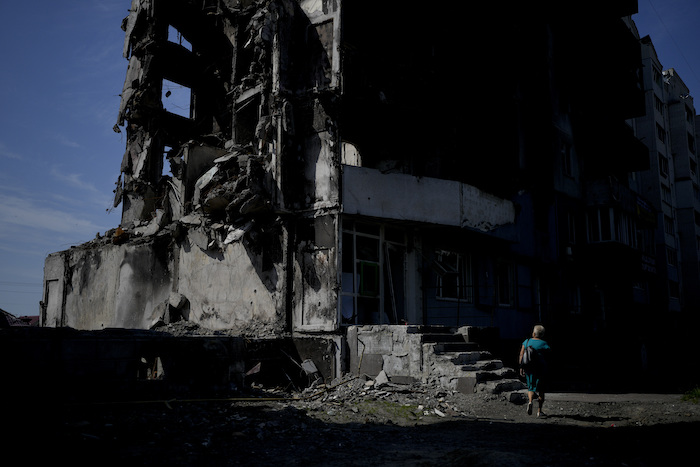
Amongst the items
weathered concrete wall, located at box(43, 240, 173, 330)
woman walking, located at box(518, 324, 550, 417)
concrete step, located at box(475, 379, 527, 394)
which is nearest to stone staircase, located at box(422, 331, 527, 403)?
concrete step, located at box(475, 379, 527, 394)

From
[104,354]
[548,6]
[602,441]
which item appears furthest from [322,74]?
[548,6]

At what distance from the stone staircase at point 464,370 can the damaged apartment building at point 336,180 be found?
1.22m

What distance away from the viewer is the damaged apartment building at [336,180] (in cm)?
1486

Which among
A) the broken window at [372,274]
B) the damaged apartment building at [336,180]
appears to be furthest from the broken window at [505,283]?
the broken window at [372,274]

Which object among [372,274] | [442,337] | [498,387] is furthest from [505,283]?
[498,387]

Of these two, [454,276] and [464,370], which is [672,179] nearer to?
[454,276]

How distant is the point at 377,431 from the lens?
8.41 metres

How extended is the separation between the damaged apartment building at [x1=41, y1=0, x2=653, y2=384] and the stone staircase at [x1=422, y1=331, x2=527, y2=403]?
4.00 feet

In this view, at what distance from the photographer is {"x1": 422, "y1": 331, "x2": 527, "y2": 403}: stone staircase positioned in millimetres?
10703

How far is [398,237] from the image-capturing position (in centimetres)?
1623

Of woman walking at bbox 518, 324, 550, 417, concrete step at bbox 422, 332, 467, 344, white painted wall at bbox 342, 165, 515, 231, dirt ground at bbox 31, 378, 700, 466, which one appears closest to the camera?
dirt ground at bbox 31, 378, 700, 466

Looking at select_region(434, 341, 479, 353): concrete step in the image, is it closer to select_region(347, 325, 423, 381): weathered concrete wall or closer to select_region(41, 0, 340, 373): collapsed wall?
select_region(347, 325, 423, 381): weathered concrete wall

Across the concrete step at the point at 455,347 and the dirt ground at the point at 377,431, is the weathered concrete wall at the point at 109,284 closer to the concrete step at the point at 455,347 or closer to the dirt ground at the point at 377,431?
the dirt ground at the point at 377,431

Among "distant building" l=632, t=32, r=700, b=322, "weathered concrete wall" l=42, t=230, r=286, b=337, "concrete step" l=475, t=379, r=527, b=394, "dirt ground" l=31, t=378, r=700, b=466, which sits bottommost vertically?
"dirt ground" l=31, t=378, r=700, b=466
